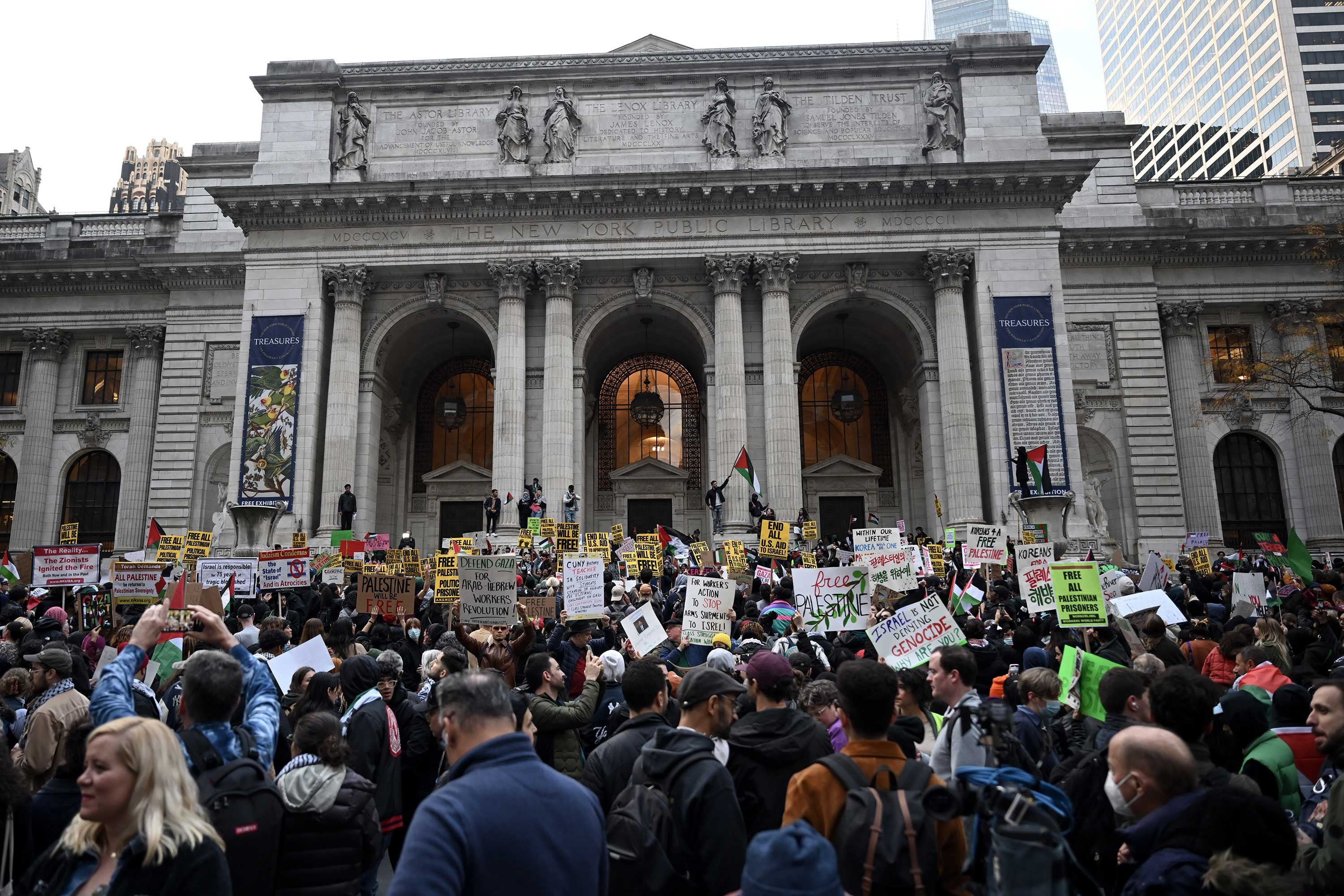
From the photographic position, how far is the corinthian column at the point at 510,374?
31.0 meters

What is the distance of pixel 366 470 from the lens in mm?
32469

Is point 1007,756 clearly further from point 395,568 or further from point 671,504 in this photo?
point 671,504

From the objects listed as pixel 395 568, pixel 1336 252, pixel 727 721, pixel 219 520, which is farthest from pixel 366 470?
pixel 1336 252

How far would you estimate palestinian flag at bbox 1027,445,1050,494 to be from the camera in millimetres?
28141

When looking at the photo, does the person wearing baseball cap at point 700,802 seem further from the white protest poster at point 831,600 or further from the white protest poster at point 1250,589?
the white protest poster at point 1250,589

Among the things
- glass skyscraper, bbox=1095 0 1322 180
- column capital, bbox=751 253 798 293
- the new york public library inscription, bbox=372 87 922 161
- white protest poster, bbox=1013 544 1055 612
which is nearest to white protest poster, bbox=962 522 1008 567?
white protest poster, bbox=1013 544 1055 612

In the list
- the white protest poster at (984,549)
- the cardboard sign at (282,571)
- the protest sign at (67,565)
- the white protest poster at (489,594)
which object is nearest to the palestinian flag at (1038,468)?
the white protest poster at (984,549)

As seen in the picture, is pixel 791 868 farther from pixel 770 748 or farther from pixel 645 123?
pixel 645 123

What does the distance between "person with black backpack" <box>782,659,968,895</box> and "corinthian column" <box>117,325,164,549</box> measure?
130 feet

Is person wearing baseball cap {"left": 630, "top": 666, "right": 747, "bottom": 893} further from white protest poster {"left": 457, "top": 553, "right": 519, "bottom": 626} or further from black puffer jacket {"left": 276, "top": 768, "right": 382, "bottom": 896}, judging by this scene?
white protest poster {"left": 457, "top": 553, "right": 519, "bottom": 626}

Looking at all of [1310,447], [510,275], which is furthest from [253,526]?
[1310,447]

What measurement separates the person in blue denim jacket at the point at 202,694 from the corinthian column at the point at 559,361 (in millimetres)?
26405

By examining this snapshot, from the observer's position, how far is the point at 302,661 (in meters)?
7.59

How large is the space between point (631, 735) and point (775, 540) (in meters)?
15.9
